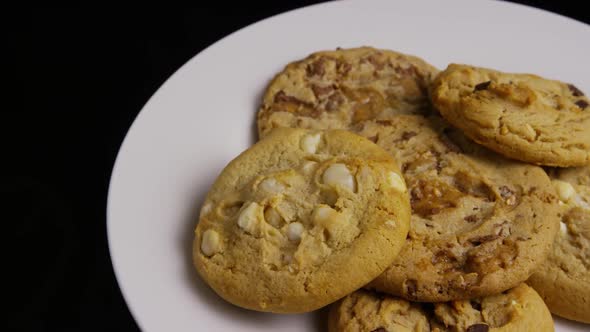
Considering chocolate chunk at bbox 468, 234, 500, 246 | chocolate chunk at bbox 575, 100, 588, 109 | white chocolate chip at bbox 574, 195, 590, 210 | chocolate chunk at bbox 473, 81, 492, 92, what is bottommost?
white chocolate chip at bbox 574, 195, 590, 210

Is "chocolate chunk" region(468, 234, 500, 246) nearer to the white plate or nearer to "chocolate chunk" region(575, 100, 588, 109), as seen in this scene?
the white plate

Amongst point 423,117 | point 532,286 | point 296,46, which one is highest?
point 296,46

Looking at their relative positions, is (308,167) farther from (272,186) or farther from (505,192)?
(505,192)

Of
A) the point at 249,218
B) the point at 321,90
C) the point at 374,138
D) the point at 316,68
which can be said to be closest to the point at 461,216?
the point at 374,138

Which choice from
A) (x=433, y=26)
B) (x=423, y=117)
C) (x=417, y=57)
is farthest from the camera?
(x=433, y=26)

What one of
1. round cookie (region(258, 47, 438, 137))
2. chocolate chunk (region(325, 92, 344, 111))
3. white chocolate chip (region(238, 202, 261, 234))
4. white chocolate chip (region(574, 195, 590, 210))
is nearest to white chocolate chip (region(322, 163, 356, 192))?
white chocolate chip (region(238, 202, 261, 234))

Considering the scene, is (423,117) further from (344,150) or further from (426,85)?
(344,150)

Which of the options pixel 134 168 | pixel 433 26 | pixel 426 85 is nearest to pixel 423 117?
pixel 426 85
